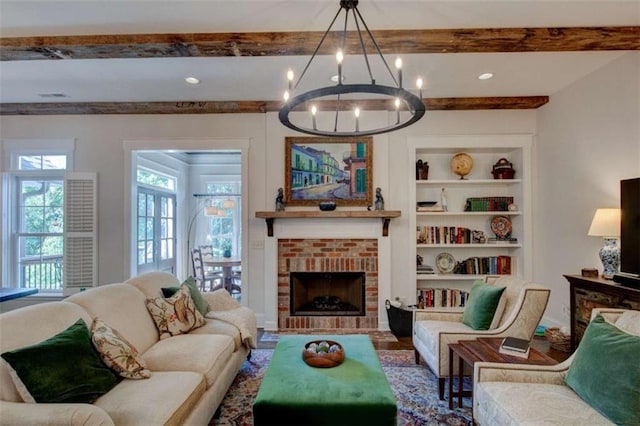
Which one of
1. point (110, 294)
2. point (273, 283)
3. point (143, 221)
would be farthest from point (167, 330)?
point (143, 221)

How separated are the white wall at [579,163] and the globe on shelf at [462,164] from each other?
856 mm

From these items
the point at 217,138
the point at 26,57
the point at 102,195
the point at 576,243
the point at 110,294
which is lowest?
the point at 110,294

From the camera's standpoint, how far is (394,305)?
4.23m

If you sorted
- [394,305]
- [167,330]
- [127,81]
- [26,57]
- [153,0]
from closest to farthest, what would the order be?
[153,0] → [167,330] → [26,57] → [127,81] → [394,305]

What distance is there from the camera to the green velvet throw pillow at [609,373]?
153 cm

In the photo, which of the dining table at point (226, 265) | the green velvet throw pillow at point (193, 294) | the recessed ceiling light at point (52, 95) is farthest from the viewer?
the dining table at point (226, 265)

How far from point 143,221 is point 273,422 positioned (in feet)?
16.0

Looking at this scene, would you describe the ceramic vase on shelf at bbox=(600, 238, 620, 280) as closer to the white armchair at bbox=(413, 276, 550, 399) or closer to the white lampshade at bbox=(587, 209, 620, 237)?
the white lampshade at bbox=(587, 209, 620, 237)

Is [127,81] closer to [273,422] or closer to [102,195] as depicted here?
[102,195]

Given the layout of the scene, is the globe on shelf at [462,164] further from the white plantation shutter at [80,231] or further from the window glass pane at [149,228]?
the window glass pane at [149,228]

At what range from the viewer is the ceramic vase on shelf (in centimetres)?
310

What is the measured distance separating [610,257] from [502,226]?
162cm

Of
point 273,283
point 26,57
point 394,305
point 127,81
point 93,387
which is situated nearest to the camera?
point 93,387

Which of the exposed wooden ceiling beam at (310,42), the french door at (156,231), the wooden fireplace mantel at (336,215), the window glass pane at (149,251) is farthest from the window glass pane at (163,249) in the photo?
the exposed wooden ceiling beam at (310,42)
